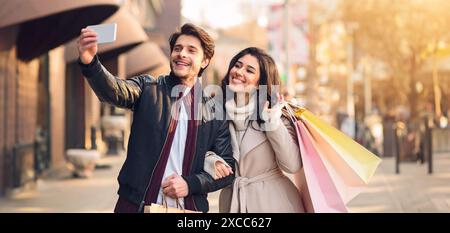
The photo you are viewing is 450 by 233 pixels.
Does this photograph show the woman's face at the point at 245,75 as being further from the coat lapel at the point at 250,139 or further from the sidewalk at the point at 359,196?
the sidewalk at the point at 359,196

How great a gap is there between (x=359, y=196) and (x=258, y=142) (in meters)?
7.79

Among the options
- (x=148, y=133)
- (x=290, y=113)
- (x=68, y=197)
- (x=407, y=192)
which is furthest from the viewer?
(x=68, y=197)

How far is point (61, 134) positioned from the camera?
1861cm

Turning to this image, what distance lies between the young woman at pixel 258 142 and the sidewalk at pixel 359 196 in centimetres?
363

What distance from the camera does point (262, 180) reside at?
4.32 m

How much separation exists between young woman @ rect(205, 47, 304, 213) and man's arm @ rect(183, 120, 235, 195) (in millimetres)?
175

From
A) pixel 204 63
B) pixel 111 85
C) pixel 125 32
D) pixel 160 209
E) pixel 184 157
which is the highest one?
pixel 125 32

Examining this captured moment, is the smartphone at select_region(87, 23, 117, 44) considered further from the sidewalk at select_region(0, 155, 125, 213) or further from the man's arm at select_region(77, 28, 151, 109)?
the sidewalk at select_region(0, 155, 125, 213)

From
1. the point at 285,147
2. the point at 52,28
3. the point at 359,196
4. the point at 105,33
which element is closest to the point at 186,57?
the point at 105,33

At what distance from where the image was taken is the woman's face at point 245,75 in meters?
4.12

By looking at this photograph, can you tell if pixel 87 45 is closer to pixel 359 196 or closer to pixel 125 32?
pixel 359 196

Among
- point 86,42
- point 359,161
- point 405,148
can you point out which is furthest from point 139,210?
point 405,148

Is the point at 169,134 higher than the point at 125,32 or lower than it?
lower

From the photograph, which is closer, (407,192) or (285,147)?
(285,147)
